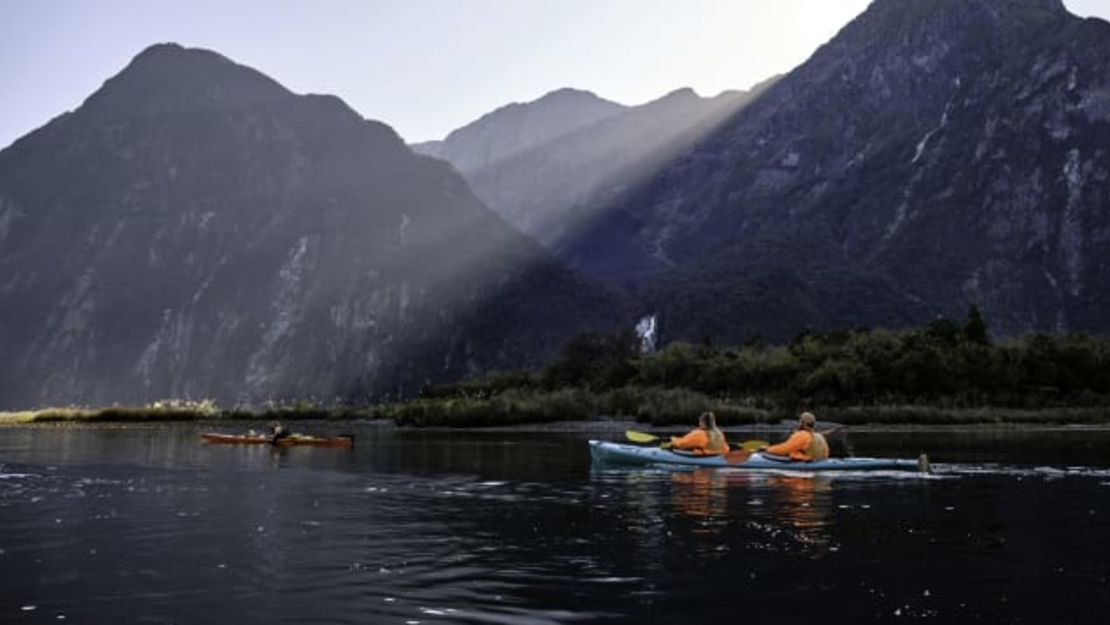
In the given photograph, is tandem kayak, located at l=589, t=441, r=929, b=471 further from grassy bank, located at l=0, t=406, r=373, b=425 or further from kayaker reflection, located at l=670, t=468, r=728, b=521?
grassy bank, located at l=0, t=406, r=373, b=425

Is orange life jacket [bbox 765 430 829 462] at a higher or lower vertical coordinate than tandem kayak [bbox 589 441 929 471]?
higher

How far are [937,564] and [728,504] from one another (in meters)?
10.1

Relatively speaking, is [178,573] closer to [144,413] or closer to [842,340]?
[144,413]

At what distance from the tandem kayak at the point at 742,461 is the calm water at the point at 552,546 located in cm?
64

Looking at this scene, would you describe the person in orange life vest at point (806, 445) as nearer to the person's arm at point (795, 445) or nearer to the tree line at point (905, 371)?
the person's arm at point (795, 445)

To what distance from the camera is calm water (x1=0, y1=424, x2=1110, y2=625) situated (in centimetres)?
1429

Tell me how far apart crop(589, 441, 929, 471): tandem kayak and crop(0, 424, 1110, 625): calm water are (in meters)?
0.64

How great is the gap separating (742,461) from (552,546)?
2062 centimetres

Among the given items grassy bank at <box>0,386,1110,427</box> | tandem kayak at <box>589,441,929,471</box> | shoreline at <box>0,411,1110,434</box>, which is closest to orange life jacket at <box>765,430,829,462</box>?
tandem kayak at <box>589,441,929,471</box>

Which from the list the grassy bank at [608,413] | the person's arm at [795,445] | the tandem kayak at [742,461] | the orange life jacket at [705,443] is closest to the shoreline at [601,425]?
the grassy bank at [608,413]

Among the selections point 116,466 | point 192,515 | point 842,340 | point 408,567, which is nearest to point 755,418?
point 842,340

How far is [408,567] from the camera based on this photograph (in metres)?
17.4

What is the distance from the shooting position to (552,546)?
1981cm

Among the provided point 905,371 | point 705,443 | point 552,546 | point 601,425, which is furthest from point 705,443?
point 905,371
